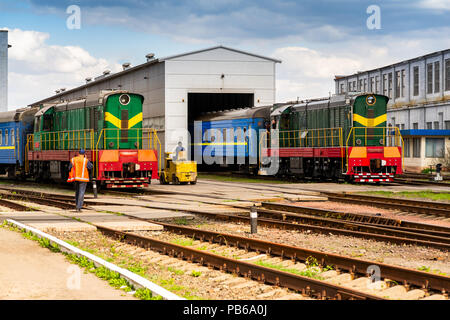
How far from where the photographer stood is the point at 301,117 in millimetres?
30297

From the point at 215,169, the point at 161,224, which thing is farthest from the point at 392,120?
the point at 161,224

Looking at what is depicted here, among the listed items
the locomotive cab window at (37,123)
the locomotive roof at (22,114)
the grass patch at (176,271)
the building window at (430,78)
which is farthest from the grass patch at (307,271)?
the building window at (430,78)

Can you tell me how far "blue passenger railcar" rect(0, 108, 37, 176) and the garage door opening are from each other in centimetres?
1368

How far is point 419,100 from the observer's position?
2279 inches

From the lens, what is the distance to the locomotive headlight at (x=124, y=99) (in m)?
24.0

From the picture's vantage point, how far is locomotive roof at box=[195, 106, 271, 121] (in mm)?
33219

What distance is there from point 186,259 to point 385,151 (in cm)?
1801

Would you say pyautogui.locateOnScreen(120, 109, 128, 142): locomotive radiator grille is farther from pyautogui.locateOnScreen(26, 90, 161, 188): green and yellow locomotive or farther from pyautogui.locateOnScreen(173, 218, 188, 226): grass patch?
pyautogui.locateOnScreen(173, 218, 188, 226): grass patch

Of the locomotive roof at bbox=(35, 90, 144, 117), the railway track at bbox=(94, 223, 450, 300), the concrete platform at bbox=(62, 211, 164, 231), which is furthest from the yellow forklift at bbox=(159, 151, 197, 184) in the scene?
the railway track at bbox=(94, 223, 450, 300)

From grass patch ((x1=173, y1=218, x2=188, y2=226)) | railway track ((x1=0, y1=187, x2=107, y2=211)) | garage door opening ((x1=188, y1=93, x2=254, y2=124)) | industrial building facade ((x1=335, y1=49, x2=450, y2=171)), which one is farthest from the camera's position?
garage door opening ((x1=188, y1=93, x2=254, y2=124))

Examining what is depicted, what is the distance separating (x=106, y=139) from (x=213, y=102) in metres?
20.6

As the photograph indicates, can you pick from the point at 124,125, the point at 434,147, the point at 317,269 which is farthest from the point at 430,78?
the point at 317,269

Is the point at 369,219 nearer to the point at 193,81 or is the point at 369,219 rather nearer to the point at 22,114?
the point at 22,114
